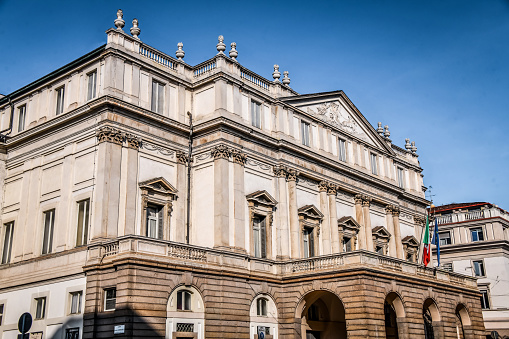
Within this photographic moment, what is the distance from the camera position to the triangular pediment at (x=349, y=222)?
1630 inches

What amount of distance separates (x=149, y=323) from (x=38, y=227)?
10554 mm

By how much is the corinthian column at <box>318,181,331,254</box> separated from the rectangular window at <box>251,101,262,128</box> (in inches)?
253

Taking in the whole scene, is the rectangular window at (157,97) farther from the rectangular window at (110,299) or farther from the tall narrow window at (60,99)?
the rectangular window at (110,299)

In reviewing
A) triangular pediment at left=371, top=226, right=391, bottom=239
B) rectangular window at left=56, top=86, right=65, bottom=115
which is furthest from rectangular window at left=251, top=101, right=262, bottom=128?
triangular pediment at left=371, top=226, right=391, bottom=239

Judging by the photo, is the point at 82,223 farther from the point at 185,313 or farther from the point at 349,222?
the point at 349,222

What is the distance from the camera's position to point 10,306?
106 feet

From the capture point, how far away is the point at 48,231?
32.8 m

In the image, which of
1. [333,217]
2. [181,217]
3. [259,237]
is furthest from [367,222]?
[181,217]

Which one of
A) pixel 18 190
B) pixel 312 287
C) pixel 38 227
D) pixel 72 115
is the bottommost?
pixel 312 287

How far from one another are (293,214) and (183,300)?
35.5 feet

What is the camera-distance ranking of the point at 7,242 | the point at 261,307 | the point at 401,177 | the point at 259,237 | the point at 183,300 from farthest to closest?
the point at 401,177 → the point at 259,237 → the point at 7,242 → the point at 261,307 → the point at 183,300

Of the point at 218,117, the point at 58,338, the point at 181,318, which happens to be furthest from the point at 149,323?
the point at 218,117

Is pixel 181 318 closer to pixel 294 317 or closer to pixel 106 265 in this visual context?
pixel 106 265

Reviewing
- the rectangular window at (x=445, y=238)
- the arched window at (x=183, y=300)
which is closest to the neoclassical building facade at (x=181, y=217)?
the arched window at (x=183, y=300)
